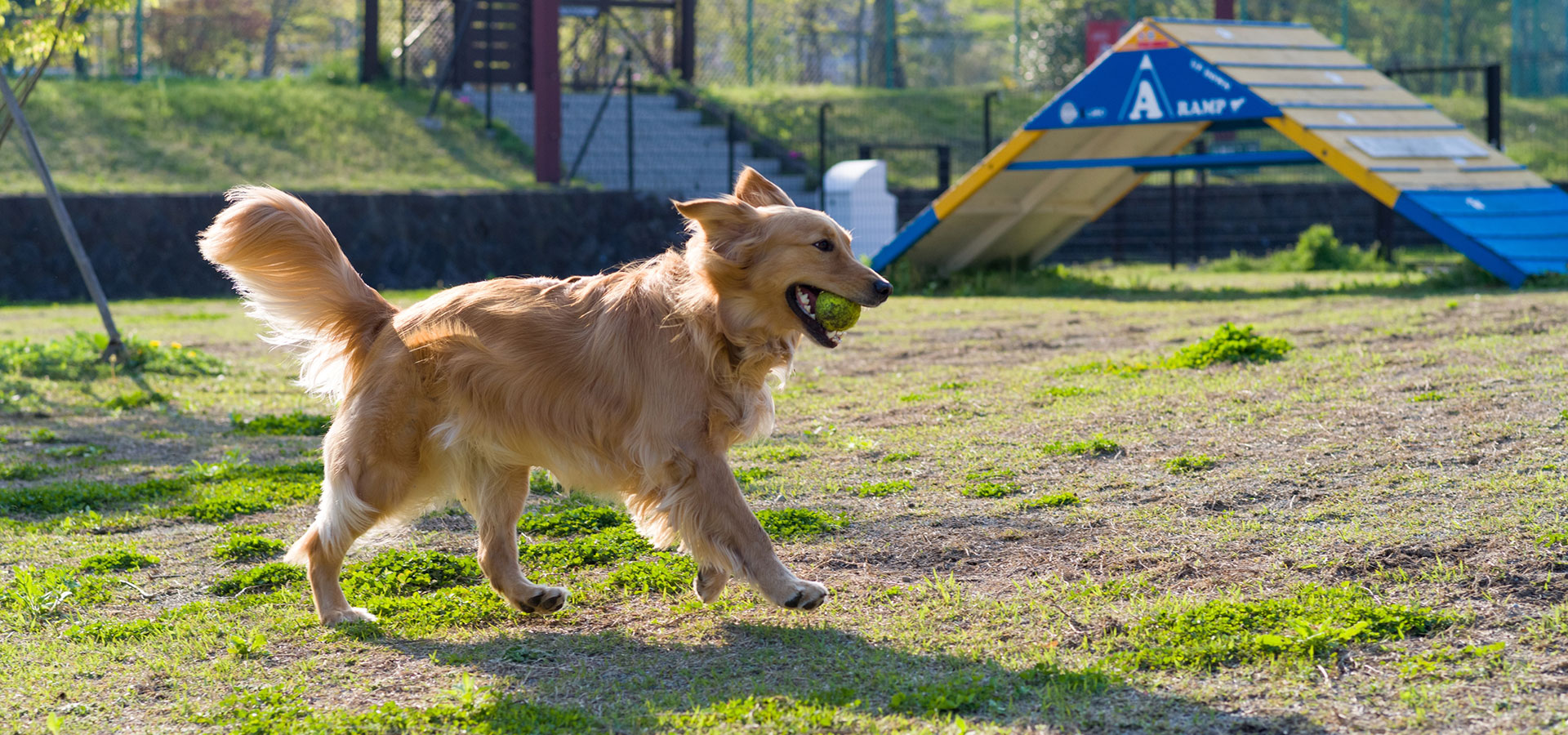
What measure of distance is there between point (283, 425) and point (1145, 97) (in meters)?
9.25

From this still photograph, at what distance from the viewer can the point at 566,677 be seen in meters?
3.77

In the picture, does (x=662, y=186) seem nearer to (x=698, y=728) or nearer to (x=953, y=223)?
(x=953, y=223)

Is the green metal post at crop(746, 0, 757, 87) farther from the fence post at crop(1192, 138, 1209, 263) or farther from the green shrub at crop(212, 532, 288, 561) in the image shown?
the green shrub at crop(212, 532, 288, 561)

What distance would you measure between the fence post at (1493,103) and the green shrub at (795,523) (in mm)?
13877

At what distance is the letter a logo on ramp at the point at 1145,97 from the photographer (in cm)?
1343

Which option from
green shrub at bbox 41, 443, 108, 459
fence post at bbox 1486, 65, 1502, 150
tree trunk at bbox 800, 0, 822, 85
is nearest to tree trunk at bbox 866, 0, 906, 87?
tree trunk at bbox 800, 0, 822, 85

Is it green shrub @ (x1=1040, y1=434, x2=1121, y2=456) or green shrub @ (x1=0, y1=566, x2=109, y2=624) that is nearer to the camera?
green shrub @ (x1=0, y1=566, x2=109, y2=624)

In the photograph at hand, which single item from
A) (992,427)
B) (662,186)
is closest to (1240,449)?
(992,427)

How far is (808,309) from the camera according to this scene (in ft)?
14.1

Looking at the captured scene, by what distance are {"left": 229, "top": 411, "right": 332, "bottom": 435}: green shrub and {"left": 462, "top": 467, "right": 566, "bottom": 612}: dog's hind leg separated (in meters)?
3.56

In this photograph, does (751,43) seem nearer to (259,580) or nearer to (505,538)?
(259,580)

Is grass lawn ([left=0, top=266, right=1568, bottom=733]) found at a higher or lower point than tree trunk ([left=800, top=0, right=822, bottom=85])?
lower

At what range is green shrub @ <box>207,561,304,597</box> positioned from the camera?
15.4ft

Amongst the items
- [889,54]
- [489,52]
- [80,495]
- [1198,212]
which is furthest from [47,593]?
[889,54]
